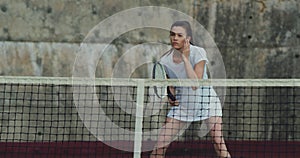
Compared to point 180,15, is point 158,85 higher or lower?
lower

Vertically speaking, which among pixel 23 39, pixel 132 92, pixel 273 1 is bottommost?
pixel 132 92

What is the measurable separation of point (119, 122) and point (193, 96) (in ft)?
5.71

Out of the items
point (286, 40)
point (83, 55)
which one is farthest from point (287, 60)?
point (83, 55)

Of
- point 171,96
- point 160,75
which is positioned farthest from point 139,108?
point 160,75

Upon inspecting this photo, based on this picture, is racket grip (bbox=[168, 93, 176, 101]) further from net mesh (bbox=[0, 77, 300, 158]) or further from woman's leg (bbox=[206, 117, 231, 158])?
net mesh (bbox=[0, 77, 300, 158])

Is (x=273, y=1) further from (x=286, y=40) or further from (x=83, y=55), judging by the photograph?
(x=83, y=55)

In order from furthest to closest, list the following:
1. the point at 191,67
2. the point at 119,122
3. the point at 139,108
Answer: the point at 119,122, the point at 191,67, the point at 139,108

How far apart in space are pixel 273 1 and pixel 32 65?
2695 mm

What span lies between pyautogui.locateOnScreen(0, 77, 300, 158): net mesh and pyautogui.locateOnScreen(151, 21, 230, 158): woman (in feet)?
4.70

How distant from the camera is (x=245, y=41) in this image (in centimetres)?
764

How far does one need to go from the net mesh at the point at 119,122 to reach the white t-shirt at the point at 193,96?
1.33 meters

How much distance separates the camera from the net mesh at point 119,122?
288 inches

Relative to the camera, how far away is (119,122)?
7.48 metres

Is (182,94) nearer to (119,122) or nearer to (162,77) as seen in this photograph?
(162,77)
